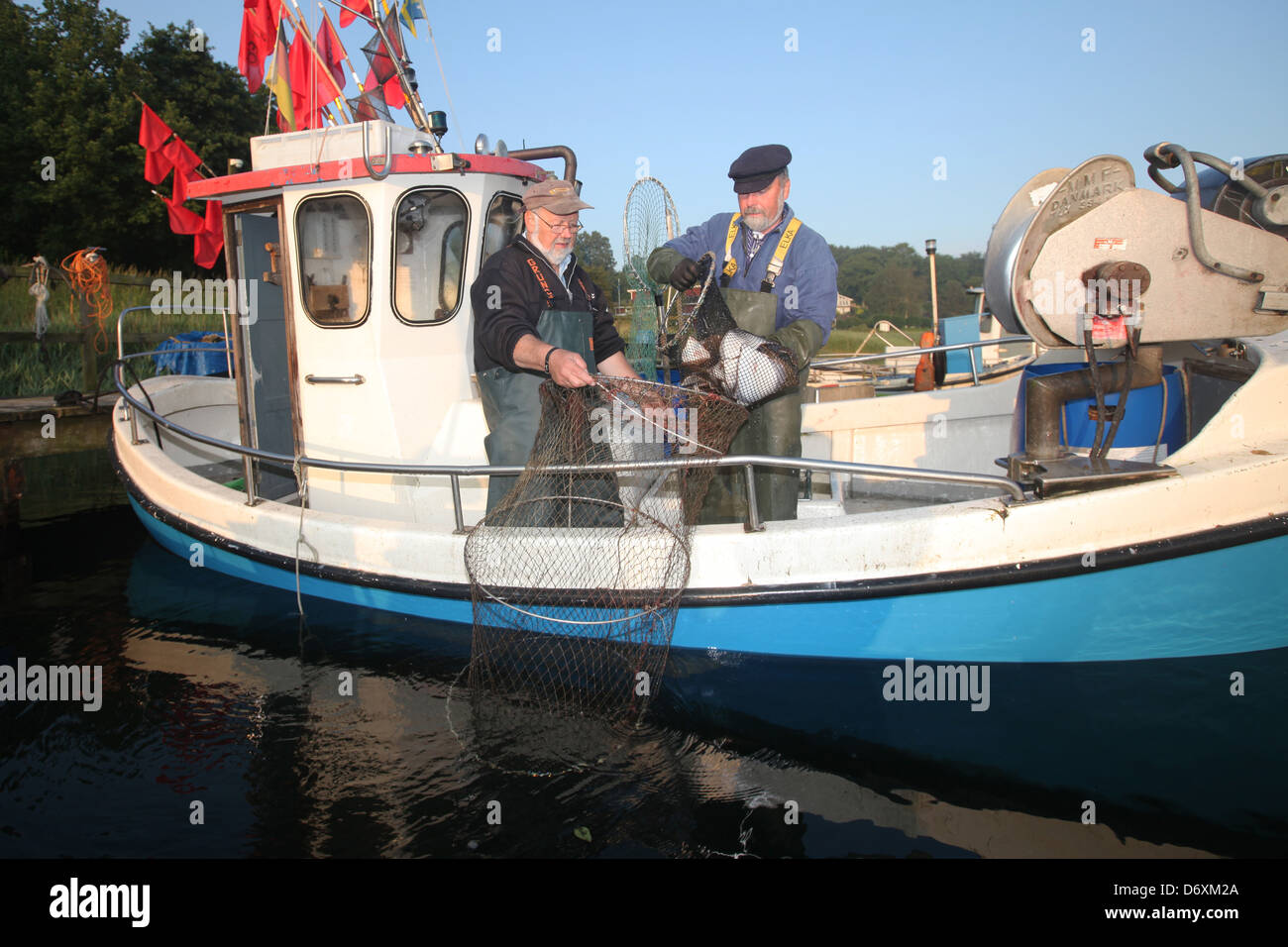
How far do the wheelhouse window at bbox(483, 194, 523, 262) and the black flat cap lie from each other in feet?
5.09

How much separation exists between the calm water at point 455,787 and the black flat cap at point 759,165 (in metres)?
2.60

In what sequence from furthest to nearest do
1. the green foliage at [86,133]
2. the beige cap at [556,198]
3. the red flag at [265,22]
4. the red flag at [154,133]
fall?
the green foliage at [86,133] < the red flag at [154,133] < the red flag at [265,22] < the beige cap at [556,198]

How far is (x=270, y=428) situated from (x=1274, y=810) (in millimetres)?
6162

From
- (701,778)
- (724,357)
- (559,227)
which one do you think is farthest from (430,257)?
(701,778)

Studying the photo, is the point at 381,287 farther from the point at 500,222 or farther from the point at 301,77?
the point at 301,77

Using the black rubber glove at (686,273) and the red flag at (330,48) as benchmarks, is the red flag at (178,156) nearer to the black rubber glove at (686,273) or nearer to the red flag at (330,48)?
the red flag at (330,48)

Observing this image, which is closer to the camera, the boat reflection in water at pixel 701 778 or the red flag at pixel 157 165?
the boat reflection in water at pixel 701 778

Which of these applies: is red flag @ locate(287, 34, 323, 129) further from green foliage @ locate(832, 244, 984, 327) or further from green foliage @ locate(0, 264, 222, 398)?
green foliage @ locate(832, 244, 984, 327)

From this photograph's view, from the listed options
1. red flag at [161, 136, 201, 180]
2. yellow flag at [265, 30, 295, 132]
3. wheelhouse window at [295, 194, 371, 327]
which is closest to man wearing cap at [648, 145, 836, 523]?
wheelhouse window at [295, 194, 371, 327]

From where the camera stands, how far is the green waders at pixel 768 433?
412 cm

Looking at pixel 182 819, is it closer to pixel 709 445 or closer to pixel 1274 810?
pixel 709 445

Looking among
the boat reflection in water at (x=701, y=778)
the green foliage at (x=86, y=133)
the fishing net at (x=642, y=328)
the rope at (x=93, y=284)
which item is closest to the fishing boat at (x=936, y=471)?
the boat reflection in water at (x=701, y=778)

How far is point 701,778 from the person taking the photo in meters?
3.46

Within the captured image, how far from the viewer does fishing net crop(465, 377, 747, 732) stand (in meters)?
3.73
